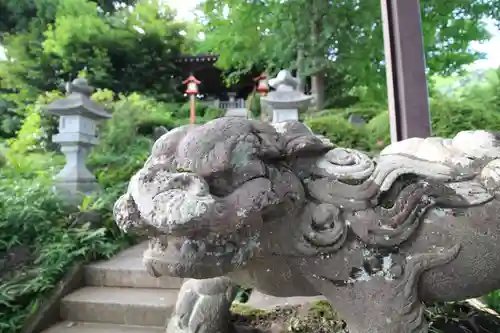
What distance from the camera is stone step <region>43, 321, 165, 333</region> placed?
2285 millimetres

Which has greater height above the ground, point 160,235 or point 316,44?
point 316,44

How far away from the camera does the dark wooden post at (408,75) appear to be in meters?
2.28

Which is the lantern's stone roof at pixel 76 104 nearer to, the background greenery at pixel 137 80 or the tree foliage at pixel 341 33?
the background greenery at pixel 137 80

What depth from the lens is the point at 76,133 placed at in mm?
4098

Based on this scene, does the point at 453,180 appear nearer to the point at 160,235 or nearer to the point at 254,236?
the point at 254,236

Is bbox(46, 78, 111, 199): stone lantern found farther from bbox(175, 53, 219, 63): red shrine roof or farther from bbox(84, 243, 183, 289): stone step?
bbox(175, 53, 219, 63): red shrine roof

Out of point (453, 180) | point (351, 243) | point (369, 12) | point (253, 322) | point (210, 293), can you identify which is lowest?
point (253, 322)

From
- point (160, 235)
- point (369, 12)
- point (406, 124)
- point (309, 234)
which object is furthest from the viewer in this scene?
point (369, 12)

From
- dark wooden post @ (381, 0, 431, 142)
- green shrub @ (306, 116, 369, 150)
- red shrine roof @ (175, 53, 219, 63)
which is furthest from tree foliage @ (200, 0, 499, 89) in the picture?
dark wooden post @ (381, 0, 431, 142)

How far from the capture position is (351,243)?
1.04 metres

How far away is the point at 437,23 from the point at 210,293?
7.96 m

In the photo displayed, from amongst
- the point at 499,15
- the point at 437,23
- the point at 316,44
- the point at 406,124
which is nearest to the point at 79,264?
the point at 406,124

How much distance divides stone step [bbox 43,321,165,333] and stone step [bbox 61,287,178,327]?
0.09 feet

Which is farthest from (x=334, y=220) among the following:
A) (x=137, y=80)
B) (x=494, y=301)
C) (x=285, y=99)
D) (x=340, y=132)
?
(x=137, y=80)
